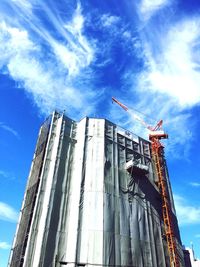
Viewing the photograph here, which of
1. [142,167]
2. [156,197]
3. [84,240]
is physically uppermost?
[142,167]

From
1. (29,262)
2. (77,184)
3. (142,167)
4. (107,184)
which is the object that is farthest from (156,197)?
(29,262)

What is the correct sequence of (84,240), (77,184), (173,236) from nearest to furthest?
(84,240) < (77,184) < (173,236)

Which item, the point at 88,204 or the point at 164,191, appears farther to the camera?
the point at 164,191

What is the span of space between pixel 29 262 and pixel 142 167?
68.8 ft

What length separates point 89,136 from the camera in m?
40.4

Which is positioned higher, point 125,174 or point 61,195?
point 125,174

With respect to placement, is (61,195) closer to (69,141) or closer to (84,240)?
(84,240)

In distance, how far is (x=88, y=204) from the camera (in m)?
33.3

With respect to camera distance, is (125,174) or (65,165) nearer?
(65,165)

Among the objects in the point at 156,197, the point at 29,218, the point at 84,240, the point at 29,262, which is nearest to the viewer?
the point at 29,262

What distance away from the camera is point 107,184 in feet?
118

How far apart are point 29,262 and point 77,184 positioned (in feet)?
36.3

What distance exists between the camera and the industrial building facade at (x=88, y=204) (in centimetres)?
3028

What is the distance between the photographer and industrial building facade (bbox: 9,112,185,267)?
Result: 30.3 m
